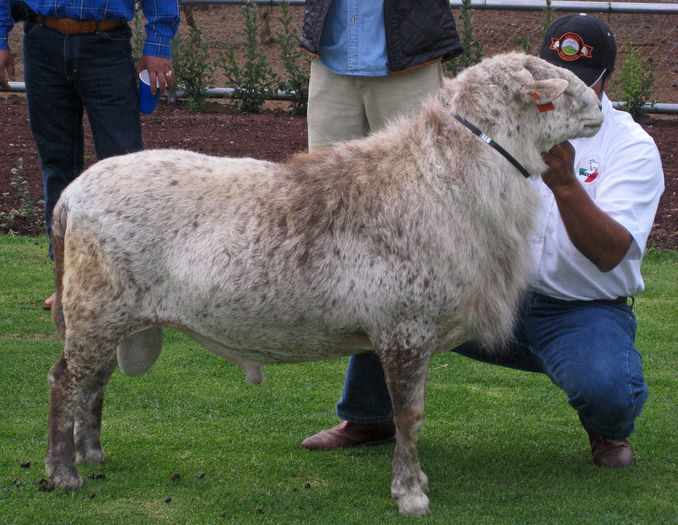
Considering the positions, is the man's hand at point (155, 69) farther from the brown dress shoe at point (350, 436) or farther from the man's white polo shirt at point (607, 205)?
the man's white polo shirt at point (607, 205)

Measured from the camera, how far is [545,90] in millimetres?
3410

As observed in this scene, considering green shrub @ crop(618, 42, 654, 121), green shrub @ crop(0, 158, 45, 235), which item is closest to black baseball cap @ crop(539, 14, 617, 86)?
green shrub @ crop(0, 158, 45, 235)

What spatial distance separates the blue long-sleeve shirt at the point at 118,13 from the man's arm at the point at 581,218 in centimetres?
290

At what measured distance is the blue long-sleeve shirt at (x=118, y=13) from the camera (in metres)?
5.31

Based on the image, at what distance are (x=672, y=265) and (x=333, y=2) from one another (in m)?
3.98

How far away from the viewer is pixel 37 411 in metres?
4.60

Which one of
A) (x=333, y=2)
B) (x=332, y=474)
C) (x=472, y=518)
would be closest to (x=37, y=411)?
(x=332, y=474)

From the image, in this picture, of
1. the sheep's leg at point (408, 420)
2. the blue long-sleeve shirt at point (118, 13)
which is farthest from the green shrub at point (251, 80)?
the sheep's leg at point (408, 420)

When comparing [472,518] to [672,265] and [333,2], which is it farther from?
[672,265]

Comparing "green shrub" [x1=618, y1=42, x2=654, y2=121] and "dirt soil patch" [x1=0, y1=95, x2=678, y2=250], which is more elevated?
"green shrub" [x1=618, y1=42, x2=654, y2=121]

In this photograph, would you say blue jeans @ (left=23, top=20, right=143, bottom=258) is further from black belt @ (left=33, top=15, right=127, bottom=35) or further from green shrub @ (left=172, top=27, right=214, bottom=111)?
green shrub @ (left=172, top=27, right=214, bottom=111)

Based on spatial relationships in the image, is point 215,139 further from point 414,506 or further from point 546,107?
point 414,506

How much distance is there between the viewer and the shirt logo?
4027mm

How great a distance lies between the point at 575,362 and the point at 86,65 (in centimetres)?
332
